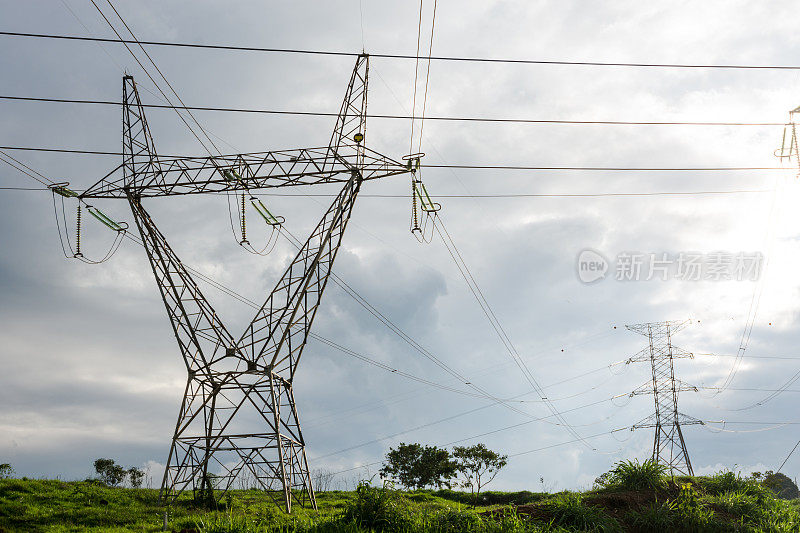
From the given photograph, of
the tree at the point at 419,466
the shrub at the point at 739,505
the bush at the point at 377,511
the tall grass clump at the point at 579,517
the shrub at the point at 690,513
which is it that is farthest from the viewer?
the tree at the point at 419,466

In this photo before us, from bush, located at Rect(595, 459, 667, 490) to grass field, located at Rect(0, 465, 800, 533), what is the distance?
0.13 feet

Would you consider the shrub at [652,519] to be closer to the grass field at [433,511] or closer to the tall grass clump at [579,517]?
the grass field at [433,511]

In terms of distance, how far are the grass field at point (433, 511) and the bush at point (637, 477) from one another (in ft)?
0.13

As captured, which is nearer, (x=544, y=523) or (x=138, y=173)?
(x=544, y=523)

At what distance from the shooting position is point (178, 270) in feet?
77.6

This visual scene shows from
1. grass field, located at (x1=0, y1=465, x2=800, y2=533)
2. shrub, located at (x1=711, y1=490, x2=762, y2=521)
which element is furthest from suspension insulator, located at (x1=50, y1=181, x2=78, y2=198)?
shrub, located at (x1=711, y1=490, x2=762, y2=521)

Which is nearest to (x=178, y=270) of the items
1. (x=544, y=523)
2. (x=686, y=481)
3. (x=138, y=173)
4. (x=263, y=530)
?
(x=138, y=173)

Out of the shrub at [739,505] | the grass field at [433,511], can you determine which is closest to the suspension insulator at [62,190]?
the grass field at [433,511]

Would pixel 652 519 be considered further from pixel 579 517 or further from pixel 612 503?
pixel 579 517

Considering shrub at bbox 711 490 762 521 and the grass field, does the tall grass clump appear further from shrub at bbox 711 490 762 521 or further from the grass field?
shrub at bbox 711 490 762 521

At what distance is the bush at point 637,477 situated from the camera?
820 inches

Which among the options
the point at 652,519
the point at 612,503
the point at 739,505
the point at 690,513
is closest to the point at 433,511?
the point at 612,503

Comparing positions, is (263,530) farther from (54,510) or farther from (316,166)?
(316,166)

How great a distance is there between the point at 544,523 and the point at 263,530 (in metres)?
7.36
